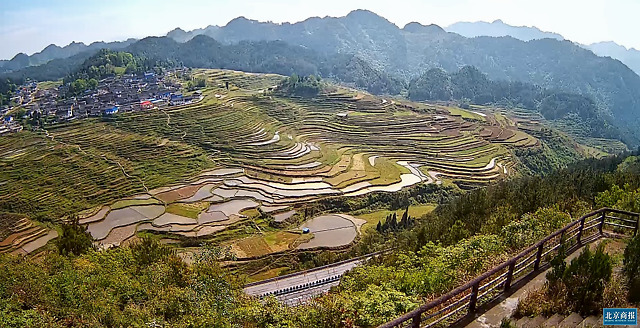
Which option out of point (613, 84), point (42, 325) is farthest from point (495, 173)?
point (613, 84)

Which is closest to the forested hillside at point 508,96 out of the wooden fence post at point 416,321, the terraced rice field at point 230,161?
the terraced rice field at point 230,161

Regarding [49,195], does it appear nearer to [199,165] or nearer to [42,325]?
[199,165]

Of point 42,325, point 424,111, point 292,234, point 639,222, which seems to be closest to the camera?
point 639,222

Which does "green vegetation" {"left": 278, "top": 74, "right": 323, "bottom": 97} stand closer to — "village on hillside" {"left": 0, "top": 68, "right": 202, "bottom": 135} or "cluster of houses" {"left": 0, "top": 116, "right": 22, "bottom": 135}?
"village on hillside" {"left": 0, "top": 68, "right": 202, "bottom": 135}

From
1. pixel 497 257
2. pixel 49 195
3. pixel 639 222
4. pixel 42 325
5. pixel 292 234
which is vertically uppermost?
pixel 639 222

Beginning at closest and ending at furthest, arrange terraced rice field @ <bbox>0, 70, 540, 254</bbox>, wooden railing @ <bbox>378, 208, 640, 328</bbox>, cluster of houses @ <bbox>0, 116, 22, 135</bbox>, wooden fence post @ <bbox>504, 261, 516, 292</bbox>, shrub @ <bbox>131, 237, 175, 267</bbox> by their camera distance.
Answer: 1. wooden railing @ <bbox>378, 208, 640, 328</bbox>
2. wooden fence post @ <bbox>504, 261, 516, 292</bbox>
3. shrub @ <bbox>131, 237, 175, 267</bbox>
4. terraced rice field @ <bbox>0, 70, 540, 254</bbox>
5. cluster of houses @ <bbox>0, 116, 22, 135</bbox>

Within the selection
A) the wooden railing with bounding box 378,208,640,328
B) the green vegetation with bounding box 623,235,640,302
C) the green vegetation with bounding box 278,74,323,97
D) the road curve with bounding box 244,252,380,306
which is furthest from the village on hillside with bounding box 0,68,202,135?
the green vegetation with bounding box 623,235,640,302
